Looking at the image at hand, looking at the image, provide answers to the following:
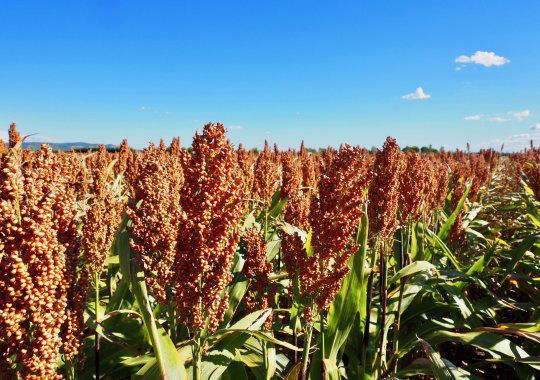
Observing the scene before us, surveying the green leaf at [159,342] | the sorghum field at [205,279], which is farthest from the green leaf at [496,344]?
the green leaf at [159,342]

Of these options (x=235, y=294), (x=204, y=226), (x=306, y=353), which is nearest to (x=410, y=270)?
(x=306, y=353)

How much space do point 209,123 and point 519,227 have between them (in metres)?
6.75

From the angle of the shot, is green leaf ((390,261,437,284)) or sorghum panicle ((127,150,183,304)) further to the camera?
green leaf ((390,261,437,284))

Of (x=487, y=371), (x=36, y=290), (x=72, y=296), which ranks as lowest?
(x=487, y=371)

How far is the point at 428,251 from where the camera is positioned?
14.0 ft

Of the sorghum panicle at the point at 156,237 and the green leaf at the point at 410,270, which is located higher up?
the sorghum panicle at the point at 156,237

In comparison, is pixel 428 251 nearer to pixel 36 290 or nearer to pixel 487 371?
pixel 487 371

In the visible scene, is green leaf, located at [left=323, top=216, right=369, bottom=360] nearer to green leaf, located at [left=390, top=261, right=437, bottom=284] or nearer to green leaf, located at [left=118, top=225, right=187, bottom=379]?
green leaf, located at [left=390, top=261, right=437, bottom=284]

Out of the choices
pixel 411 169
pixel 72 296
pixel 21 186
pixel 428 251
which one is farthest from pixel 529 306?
pixel 21 186

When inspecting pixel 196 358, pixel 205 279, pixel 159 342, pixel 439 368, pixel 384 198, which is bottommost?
pixel 439 368

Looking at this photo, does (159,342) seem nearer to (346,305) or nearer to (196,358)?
(196,358)

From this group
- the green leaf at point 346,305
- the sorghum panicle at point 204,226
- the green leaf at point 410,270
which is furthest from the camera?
the green leaf at point 410,270

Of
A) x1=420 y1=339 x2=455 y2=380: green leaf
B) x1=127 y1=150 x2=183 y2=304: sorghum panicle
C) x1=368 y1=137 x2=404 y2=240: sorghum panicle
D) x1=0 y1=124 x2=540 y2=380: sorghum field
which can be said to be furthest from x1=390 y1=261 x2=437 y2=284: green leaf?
x1=127 y1=150 x2=183 y2=304: sorghum panicle

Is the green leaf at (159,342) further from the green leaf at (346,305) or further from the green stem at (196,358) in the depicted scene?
the green leaf at (346,305)
